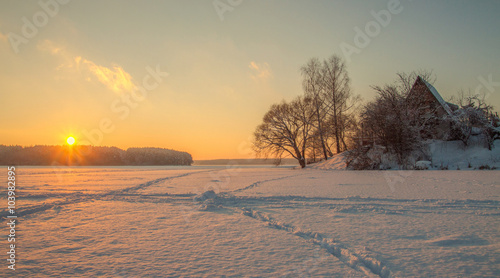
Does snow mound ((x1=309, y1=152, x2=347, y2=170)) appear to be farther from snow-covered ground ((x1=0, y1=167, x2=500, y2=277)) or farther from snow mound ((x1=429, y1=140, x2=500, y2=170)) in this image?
snow-covered ground ((x1=0, y1=167, x2=500, y2=277))

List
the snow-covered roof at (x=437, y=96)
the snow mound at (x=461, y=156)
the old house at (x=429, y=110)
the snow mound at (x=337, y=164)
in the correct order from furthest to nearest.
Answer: the snow mound at (x=337, y=164), the snow-covered roof at (x=437, y=96), the old house at (x=429, y=110), the snow mound at (x=461, y=156)

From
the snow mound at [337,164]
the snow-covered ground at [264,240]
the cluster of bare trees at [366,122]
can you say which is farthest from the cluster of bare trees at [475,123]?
the snow-covered ground at [264,240]

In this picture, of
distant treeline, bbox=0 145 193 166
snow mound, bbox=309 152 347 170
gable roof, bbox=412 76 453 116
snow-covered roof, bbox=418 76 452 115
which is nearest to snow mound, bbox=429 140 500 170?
snow-covered roof, bbox=418 76 452 115

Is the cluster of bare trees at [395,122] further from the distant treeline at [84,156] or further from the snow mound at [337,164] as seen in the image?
the distant treeline at [84,156]

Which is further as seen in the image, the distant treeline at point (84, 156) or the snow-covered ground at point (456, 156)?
the distant treeline at point (84, 156)

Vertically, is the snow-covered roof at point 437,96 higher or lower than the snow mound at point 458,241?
higher

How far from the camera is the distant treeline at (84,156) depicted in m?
47.2

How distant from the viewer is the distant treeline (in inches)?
1859

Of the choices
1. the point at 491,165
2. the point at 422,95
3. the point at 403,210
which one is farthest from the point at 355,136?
the point at 403,210

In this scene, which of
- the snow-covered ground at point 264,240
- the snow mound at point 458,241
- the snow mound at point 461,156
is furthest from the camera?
the snow mound at point 461,156

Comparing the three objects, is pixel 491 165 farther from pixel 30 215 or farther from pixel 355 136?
pixel 30 215

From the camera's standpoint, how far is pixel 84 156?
2020 inches

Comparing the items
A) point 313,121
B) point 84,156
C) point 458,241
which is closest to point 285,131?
point 313,121

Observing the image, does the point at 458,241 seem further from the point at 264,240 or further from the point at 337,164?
the point at 337,164
